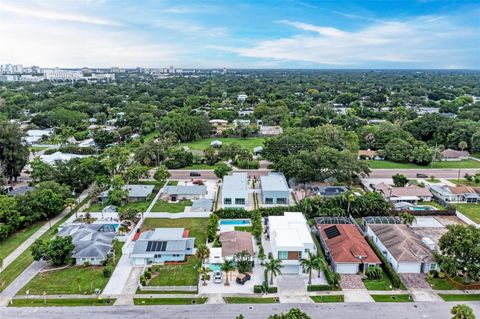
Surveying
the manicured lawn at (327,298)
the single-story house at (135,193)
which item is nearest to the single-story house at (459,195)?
the manicured lawn at (327,298)

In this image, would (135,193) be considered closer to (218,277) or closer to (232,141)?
(218,277)

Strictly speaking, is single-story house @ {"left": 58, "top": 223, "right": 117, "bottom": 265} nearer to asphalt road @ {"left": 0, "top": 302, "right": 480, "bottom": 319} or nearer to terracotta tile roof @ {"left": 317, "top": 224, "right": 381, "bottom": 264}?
asphalt road @ {"left": 0, "top": 302, "right": 480, "bottom": 319}

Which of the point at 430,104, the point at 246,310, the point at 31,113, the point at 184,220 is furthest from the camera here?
the point at 430,104

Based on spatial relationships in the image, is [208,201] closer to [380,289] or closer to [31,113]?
[380,289]

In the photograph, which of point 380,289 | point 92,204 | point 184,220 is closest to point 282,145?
point 184,220

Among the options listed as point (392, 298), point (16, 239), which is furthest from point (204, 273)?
point (16, 239)

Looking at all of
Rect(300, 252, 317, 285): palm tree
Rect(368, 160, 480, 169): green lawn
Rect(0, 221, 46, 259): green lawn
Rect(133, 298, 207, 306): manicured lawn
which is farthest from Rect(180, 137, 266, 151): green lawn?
Rect(133, 298, 207, 306): manicured lawn

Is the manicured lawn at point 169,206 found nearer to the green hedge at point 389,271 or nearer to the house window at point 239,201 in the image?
the house window at point 239,201
